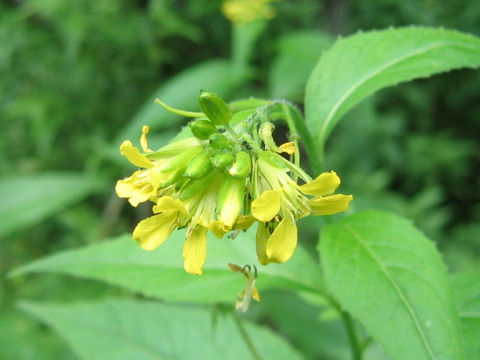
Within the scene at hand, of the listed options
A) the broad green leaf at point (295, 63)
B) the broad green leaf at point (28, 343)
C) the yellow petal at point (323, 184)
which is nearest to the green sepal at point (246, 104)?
the yellow petal at point (323, 184)

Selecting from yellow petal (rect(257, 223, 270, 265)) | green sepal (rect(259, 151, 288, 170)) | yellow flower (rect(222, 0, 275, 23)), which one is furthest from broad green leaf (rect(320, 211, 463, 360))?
yellow flower (rect(222, 0, 275, 23))

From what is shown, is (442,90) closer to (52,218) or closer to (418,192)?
(418,192)

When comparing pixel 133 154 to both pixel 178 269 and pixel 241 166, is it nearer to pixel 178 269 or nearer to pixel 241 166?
pixel 241 166

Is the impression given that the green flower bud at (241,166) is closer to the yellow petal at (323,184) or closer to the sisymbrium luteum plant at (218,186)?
the sisymbrium luteum plant at (218,186)

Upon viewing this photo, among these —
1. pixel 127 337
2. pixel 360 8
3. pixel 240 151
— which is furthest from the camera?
pixel 360 8

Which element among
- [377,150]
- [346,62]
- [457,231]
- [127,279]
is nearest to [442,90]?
[377,150]

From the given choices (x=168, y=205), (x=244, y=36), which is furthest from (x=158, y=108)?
(x=168, y=205)
